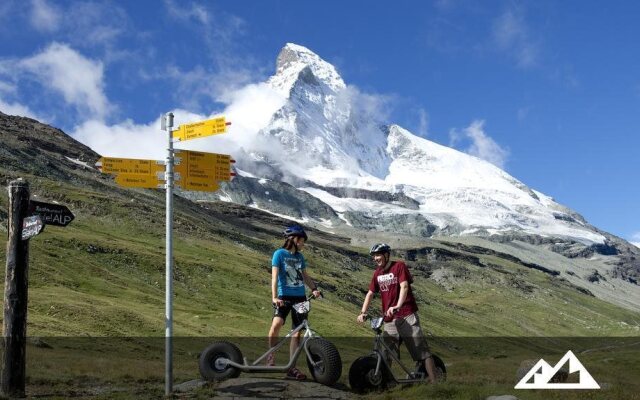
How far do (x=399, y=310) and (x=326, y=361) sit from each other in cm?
219

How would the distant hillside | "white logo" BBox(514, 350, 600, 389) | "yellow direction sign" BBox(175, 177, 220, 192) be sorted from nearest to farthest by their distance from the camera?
"yellow direction sign" BBox(175, 177, 220, 192) → "white logo" BBox(514, 350, 600, 389) → the distant hillside

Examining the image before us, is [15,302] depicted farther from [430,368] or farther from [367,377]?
[430,368]

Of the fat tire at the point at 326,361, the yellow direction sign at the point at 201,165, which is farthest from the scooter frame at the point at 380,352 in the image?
the yellow direction sign at the point at 201,165

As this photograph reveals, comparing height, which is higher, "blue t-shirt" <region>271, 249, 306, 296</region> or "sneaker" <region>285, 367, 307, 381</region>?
"blue t-shirt" <region>271, 249, 306, 296</region>

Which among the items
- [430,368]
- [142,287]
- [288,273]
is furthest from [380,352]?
[142,287]

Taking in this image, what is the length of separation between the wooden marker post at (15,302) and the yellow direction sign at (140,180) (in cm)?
236

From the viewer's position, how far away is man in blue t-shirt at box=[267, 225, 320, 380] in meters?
17.0

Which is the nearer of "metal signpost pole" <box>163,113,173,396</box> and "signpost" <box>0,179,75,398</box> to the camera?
"signpost" <box>0,179,75,398</box>

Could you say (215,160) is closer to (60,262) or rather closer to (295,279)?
(295,279)

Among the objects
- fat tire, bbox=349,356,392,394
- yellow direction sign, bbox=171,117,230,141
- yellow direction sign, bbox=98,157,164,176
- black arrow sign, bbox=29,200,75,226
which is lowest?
fat tire, bbox=349,356,392,394

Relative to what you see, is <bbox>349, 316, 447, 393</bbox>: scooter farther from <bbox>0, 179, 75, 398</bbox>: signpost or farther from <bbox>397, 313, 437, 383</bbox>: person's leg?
<bbox>0, 179, 75, 398</bbox>: signpost

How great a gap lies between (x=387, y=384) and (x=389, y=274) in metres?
2.65

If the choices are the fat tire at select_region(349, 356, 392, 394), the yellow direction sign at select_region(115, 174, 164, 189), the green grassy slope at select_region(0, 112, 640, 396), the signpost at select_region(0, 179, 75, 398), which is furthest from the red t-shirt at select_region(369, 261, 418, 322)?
the green grassy slope at select_region(0, 112, 640, 396)

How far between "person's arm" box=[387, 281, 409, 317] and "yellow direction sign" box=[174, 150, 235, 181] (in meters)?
5.49
